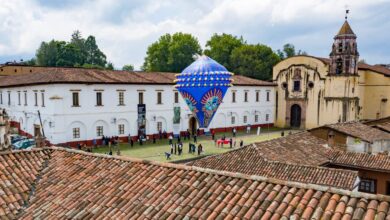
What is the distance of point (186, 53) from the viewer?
64188 mm

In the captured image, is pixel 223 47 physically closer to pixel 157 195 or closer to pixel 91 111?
pixel 91 111

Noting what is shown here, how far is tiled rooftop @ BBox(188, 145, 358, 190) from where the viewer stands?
14.7 meters

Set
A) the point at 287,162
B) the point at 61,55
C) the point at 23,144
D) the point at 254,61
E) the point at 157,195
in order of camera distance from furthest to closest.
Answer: the point at 61,55, the point at 254,61, the point at 23,144, the point at 287,162, the point at 157,195

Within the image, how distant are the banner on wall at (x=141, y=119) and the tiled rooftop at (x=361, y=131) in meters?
18.7

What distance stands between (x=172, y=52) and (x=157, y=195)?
56911 millimetres

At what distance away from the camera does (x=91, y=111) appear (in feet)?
A: 104

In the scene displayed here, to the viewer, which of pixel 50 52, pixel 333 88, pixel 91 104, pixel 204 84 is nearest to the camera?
pixel 204 84

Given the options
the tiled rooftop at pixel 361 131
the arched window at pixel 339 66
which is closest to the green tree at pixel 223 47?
the arched window at pixel 339 66

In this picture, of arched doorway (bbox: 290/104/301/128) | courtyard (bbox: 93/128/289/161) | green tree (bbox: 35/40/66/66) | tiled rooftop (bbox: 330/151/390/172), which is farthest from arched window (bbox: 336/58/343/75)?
green tree (bbox: 35/40/66/66)

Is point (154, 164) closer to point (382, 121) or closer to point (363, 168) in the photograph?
point (363, 168)

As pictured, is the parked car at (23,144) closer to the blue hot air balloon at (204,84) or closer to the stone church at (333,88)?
the blue hot air balloon at (204,84)

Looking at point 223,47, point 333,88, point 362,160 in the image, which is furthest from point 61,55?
point 362,160

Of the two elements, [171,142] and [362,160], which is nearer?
[362,160]

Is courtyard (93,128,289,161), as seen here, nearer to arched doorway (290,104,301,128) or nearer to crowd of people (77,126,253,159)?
crowd of people (77,126,253,159)
